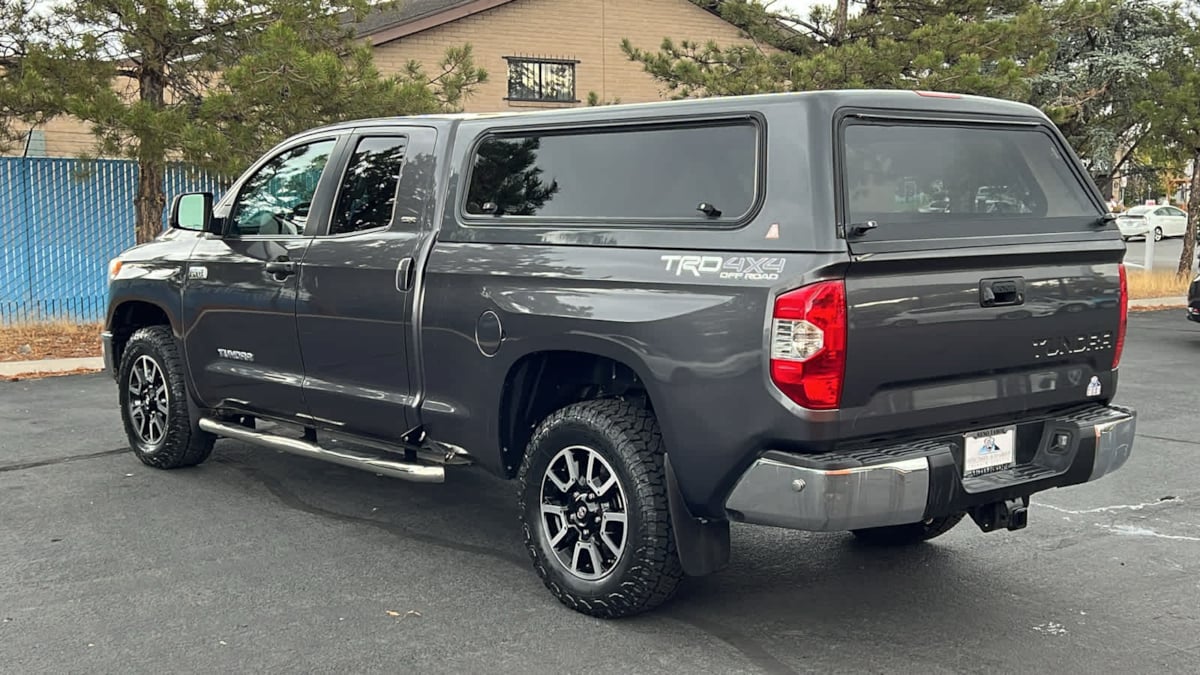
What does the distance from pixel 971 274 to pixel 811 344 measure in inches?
29.8

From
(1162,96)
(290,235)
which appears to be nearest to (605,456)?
(290,235)

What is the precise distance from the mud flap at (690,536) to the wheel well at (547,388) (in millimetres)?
496

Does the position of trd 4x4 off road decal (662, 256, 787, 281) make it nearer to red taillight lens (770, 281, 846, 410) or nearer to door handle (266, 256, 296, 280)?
red taillight lens (770, 281, 846, 410)

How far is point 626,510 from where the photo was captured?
4.36m

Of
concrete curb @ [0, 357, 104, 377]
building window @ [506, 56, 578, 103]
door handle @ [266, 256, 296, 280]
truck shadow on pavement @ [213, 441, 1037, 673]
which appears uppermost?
building window @ [506, 56, 578, 103]

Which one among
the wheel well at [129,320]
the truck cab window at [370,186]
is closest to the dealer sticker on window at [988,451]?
the truck cab window at [370,186]

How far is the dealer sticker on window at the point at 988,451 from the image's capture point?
4.16 m

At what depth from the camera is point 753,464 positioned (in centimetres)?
397

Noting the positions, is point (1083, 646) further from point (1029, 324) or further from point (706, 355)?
point (706, 355)

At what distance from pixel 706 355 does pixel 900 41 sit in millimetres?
14534

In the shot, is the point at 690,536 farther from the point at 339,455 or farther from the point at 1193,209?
the point at 1193,209

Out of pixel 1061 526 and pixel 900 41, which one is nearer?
pixel 1061 526

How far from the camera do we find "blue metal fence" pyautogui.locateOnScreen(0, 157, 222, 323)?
13773mm

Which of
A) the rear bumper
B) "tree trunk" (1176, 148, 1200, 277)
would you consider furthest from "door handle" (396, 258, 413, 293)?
"tree trunk" (1176, 148, 1200, 277)
